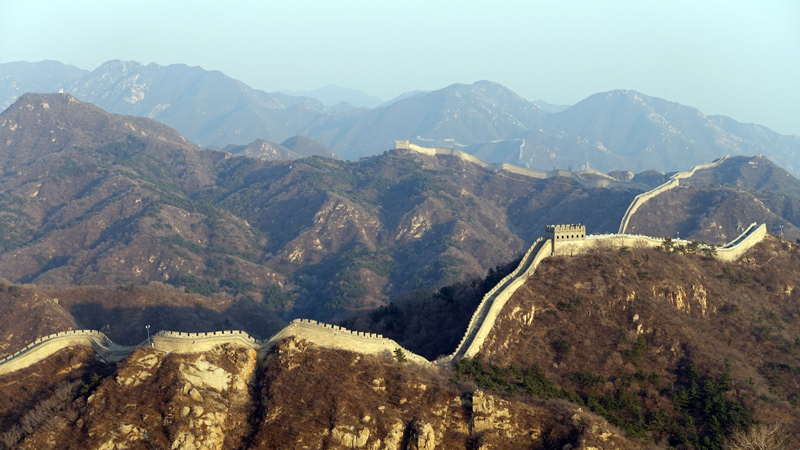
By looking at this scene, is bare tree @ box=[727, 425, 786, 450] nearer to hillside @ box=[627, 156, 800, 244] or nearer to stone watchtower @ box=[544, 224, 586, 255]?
stone watchtower @ box=[544, 224, 586, 255]

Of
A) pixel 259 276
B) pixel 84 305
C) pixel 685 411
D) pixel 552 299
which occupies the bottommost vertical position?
pixel 259 276

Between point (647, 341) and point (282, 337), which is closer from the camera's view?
point (282, 337)

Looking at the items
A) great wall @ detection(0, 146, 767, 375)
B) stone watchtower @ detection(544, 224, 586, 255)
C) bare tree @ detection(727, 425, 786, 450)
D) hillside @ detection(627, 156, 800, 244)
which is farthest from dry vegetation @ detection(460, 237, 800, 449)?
hillside @ detection(627, 156, 800, 244)

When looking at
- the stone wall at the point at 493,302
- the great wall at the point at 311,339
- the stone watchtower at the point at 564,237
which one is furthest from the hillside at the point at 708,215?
the great wall at the point at 311,339

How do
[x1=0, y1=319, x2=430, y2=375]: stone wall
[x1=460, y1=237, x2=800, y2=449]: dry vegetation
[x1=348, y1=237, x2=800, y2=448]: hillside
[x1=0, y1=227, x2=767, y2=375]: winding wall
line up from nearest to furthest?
[x1=0, y1=227, x2=767, y2=375]: winding wall < [x1=0, y1=319, x2=430, y2=375]: stone wall < [x1=348, y1=237, x2=800, y2=448]: hillside < [x1=460, y1=237, x2=800, y2=449]: dry vegetation

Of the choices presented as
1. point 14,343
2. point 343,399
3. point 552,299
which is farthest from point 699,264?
point 14,343

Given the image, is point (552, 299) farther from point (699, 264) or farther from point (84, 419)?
point (84, 419)

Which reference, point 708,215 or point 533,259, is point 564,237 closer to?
point 533,259

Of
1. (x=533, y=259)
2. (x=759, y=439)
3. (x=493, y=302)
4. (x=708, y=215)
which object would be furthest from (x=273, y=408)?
(x=708, y=215)
